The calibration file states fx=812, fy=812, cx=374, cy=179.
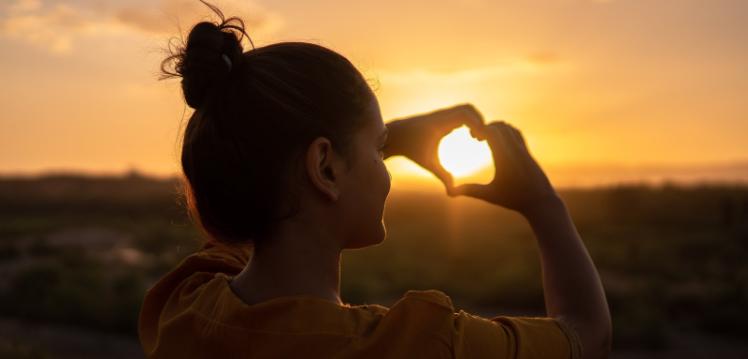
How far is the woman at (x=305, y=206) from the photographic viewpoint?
1.57 m

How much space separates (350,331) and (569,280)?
456 millimetres

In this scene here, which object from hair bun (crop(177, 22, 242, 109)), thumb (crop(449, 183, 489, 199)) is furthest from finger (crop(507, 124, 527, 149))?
hair bun (crop(177, 22, 242, 109))

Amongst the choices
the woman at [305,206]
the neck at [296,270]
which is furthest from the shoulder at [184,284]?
the neck at [296,270]

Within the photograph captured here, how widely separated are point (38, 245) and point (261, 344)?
1062 inches

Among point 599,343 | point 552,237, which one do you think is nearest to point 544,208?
point 552,237

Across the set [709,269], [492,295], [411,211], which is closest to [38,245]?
[492,295]

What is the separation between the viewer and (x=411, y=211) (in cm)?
5931

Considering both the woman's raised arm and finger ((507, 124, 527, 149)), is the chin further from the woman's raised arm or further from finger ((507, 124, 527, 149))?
finger ((507, 124, 527, 149))

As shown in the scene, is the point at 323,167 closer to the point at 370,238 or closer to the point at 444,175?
the point at 370,238

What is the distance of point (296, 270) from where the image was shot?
1714 millimetres

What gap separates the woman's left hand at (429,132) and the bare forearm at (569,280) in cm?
25

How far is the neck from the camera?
5.60ft

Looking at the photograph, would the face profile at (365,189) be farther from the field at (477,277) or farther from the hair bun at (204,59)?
the field at (477,277)

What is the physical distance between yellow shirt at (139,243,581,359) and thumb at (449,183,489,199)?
0.31 m
